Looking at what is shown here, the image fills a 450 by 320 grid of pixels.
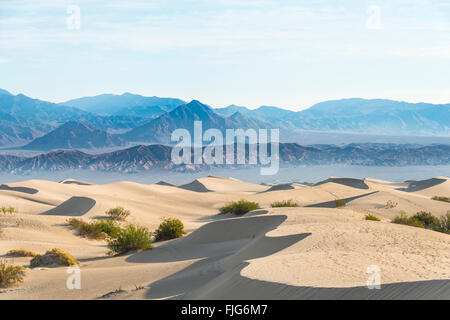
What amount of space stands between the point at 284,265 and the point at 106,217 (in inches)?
756

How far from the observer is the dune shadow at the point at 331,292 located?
734cm

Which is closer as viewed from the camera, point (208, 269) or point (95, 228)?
point (208, 269)

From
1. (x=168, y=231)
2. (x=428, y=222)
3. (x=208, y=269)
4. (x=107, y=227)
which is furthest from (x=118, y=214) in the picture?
(x=208, y=269)

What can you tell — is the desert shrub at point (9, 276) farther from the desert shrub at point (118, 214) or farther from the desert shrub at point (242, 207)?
the desert shrub at point (242, 207)

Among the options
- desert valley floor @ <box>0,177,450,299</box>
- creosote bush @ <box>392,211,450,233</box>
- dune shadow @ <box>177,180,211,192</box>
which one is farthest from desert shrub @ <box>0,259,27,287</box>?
dune shadow @ <box>177,180,211,192</box>

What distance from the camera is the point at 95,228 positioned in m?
22.1

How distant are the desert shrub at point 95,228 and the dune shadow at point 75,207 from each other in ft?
18.2

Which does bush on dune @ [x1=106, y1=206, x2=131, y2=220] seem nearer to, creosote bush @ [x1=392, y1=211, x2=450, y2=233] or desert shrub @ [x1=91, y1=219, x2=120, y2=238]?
desert shrub @ [x1=91, y1=219, x2=120, y2=238]

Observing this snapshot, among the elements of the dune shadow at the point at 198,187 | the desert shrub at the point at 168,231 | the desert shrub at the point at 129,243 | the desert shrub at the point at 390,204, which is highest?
the desert shrub at the point at 129,243

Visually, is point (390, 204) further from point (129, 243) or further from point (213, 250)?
point (129, 243)

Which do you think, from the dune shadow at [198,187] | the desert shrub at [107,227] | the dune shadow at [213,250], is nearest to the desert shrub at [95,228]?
the desert shrub at [107,227]

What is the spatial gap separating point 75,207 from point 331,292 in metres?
25.2

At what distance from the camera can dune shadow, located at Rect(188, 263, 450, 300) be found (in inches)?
289
